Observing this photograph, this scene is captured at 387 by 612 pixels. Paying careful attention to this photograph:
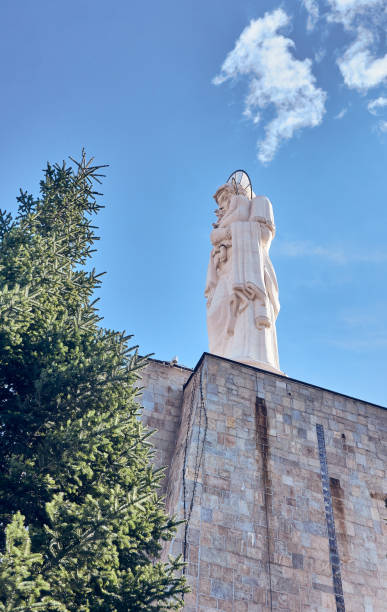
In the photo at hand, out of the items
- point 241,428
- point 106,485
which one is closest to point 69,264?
point 106,485

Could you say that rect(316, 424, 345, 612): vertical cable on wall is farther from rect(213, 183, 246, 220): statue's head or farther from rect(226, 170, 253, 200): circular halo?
rect(226, 170, 253, 200): circular halo

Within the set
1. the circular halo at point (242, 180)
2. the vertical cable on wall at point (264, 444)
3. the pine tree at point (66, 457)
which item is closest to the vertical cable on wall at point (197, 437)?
the vertical cable on wall at point (264, 444)

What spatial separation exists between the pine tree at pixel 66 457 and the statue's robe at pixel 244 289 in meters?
5.97

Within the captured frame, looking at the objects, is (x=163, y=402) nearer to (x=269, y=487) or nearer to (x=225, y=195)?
(x=269, y=487)

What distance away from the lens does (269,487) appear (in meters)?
10.7

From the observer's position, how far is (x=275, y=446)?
37.1 ft

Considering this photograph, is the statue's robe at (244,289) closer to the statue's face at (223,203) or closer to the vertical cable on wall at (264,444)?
the statue's face at (223,203)

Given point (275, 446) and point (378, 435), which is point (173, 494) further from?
point (378, 435)

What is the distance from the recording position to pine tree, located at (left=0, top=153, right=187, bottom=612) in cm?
608

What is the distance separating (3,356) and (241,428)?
5.24 m

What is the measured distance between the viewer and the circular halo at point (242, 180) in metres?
18.1

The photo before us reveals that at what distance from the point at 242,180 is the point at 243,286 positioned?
496 cm

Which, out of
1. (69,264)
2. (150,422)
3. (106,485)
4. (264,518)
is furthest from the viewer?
(150,422)

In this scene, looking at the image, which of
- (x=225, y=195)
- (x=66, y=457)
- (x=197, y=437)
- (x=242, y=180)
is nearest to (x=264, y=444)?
(x=197, y=437)
